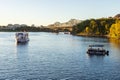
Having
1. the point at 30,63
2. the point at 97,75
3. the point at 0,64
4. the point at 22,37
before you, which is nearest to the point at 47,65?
the point at 30,63

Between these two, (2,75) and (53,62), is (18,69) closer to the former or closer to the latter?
(2,75)

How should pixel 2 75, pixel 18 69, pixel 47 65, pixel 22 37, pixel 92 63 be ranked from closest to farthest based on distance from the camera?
pixel 2 75, pixel 18 69, pixel 47 65, pixel 92 63, pixel 22 37

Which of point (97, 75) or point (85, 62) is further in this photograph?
point (85, 62)

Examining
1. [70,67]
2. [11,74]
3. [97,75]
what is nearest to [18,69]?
[11,74]

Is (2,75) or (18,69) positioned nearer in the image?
(2,75)

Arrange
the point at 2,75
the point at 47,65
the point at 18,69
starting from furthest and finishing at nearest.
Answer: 1. the point at 47,65
2. the point at 18,69
3. the point at 2,75

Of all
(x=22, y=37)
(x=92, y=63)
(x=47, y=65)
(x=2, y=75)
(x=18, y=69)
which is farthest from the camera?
(x=22, y=37)

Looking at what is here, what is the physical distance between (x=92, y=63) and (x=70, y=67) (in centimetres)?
901

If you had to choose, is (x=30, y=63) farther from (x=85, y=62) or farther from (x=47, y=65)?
(x=85, y=62)

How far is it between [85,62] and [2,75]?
25.2 m

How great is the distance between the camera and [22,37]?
156m

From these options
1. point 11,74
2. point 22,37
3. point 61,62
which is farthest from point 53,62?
point 22,37

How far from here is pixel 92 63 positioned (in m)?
74.1

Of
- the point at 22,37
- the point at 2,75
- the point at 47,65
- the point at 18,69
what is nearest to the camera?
the point at 2,75
